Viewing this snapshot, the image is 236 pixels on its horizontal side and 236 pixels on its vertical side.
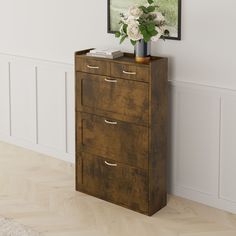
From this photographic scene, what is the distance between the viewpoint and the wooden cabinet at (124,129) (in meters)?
3.72

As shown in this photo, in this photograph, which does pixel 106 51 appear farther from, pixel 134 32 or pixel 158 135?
pixel 158 135

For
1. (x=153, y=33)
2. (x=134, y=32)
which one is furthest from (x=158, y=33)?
(x=134, y=32)

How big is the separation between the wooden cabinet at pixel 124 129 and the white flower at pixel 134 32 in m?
0.18

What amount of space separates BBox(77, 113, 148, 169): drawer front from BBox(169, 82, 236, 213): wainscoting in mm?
382

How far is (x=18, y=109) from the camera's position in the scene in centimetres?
516

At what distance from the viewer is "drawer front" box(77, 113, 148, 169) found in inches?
149

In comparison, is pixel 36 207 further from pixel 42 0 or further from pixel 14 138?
pixel 42 0

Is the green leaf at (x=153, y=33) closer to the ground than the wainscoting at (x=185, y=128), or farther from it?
farther from it

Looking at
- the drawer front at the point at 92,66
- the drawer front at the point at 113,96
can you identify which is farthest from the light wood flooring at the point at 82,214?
the drawer front at the point at 92,66

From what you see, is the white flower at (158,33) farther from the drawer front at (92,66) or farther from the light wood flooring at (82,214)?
the light wood flooring at (82,214)

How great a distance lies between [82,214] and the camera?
3.85 meters

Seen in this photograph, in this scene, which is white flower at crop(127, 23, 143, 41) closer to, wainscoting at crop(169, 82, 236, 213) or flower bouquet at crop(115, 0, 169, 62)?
flower bouquet at crop(115, 0, 169, 62)

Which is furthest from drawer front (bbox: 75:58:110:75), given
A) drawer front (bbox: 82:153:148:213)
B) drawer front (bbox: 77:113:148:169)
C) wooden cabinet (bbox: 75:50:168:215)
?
drawer front (bbox: 82:153:148:213)

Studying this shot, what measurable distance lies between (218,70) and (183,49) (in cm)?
30
